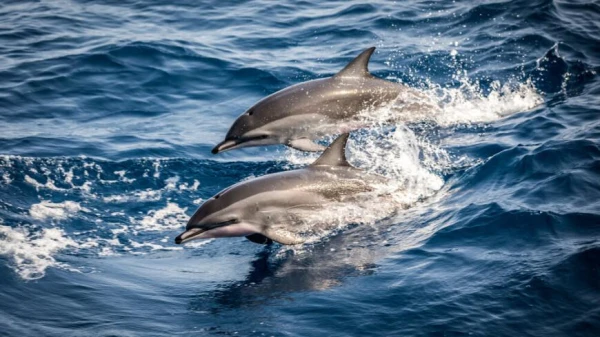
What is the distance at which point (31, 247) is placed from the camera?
24.8 ft

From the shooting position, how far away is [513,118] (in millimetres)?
10711

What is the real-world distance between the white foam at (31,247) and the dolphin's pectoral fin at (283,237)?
2.14m

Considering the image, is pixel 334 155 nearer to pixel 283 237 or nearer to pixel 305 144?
pixel 283 237

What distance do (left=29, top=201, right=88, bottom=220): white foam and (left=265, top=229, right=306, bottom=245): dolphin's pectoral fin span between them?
2620mm

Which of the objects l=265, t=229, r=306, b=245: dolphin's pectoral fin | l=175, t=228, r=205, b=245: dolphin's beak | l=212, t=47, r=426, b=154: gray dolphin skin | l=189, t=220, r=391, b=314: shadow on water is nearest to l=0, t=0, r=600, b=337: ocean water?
l=189, t=220, r=391, b=314: shadow on water

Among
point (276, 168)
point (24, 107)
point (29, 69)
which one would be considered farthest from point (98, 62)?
point (276, 168)

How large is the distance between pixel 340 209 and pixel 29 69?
8241mm

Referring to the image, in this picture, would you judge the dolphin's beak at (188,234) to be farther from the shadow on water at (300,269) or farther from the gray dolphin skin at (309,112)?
the gray dolphin skin at (309,112)

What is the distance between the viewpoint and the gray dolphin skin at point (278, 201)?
7520mm

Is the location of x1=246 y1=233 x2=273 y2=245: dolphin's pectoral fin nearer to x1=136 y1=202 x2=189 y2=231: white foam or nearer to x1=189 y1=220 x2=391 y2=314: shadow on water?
x1=189 y1=220 x2=391 y2=314: shadow on water

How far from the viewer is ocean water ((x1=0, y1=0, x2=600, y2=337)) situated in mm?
6242

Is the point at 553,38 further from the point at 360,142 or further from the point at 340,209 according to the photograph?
the point at 340,209

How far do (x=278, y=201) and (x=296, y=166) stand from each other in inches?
94.7

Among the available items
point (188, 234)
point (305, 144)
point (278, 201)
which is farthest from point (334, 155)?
point (188, 234)
